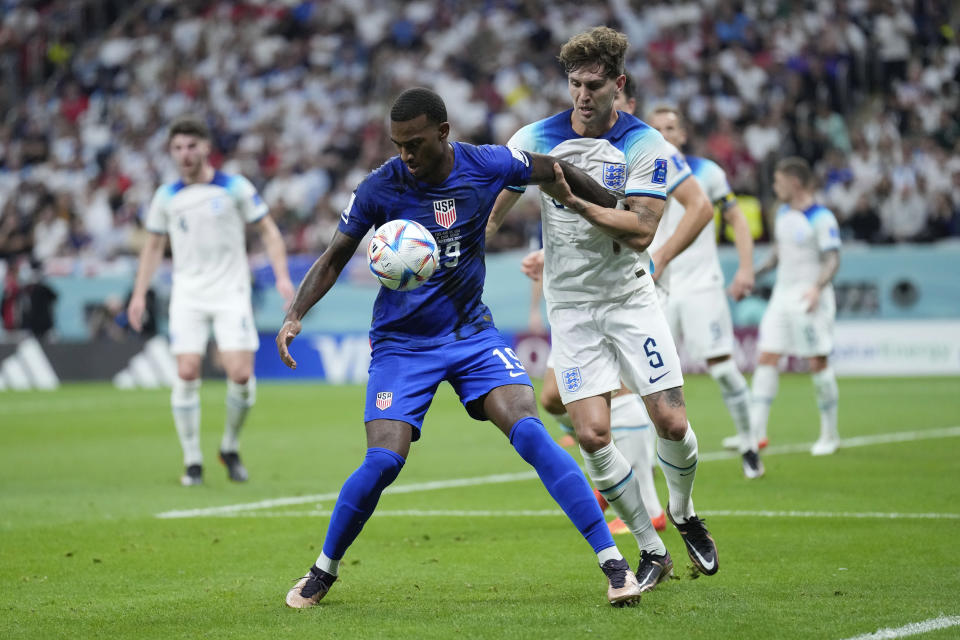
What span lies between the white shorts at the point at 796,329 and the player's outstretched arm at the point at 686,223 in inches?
157

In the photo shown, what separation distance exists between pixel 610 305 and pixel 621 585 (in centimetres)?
145

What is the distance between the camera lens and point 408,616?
5.66m

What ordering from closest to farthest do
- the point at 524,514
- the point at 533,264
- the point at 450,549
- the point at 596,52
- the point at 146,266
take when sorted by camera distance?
1. the point at 596,52
2. the point at 533,264
3. the point at 450,549
4. the point at 524,514
5. the point at 146,266

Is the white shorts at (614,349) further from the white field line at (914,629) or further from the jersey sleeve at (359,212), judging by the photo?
the white field line at (914,629)

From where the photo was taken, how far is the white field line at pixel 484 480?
9305 mm

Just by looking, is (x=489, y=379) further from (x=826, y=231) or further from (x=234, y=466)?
(x=826, y=231)

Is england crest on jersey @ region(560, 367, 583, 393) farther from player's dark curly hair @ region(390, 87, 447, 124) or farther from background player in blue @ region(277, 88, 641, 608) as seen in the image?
player's dark curly hair @ region(390, 87, 447, 124)

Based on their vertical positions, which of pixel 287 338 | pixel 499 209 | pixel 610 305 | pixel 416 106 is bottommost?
pixel 610 305

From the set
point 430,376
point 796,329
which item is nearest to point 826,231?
point 796,329

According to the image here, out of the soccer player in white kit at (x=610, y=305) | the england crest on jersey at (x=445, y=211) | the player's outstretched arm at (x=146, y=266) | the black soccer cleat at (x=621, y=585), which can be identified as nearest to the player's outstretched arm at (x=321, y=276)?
the england crest on jersey at (x=445, y=211)

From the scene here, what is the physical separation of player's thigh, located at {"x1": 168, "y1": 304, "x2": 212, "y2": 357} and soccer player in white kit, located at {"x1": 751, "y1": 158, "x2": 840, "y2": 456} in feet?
16.4

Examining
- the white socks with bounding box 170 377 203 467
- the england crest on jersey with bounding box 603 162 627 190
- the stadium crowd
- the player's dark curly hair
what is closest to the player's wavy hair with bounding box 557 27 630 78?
the england crest on jersey with bounding box 603 162 627 190

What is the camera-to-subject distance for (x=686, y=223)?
329 inches

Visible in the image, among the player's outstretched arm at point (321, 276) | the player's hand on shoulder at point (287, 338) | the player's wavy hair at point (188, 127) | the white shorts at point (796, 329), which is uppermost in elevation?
the player's wavy hair at point (188, 127)
